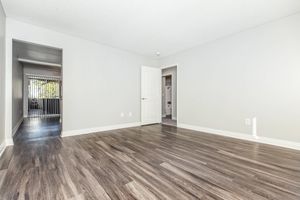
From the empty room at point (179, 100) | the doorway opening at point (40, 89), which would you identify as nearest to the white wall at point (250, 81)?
the empty room at point (179, 100)

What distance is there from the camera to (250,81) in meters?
3.08

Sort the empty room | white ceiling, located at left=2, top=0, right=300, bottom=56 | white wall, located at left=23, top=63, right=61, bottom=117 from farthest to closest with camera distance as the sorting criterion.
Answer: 1. white wall, located at left=23, top=63, right=61, bottom=117
2. white ceiling, located at left=2, top=0, right=300, bottom=56
3. the empty room

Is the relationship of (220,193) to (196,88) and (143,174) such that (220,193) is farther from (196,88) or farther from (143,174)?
(196,88)

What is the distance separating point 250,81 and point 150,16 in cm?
245

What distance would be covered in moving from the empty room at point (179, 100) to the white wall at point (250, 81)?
0.7 inches

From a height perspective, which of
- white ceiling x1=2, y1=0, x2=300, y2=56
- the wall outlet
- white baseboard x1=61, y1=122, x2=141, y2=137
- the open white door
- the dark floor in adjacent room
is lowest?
the dark floor in adjacent room

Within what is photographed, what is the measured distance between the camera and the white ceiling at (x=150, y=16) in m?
2.28

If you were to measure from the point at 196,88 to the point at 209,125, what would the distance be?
1088mm

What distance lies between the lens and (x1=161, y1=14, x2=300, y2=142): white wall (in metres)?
2.59

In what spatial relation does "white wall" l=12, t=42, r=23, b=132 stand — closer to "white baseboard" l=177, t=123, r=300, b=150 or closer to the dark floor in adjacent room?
the dark floor in adjacent room

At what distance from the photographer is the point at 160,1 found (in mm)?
2227

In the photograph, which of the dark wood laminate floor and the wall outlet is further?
the wall outlet

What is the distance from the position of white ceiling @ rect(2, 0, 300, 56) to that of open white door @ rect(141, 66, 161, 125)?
158 cm

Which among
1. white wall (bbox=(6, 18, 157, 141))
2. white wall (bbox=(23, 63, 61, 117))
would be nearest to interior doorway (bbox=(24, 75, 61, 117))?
white wall (bbox=(23, 63, 61, 117))
